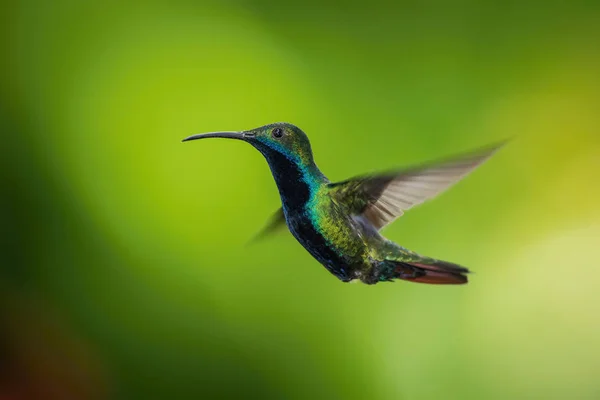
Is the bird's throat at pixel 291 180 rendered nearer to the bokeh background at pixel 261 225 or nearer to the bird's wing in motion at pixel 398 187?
the bird's wing in motion at pixel 398 187

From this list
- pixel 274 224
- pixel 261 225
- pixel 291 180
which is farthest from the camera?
pixel 261 225

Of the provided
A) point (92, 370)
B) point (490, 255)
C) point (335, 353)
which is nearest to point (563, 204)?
point (490, 255)

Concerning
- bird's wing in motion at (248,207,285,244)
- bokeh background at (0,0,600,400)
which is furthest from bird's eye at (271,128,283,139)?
bokeh background at (0,0,600,400)

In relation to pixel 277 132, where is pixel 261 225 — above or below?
below

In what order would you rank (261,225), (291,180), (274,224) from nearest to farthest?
(291,180) → (274,224) → (261,225)

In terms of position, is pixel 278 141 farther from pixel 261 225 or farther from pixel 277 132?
pixel 261 225

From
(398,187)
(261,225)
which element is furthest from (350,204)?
(261,225)
